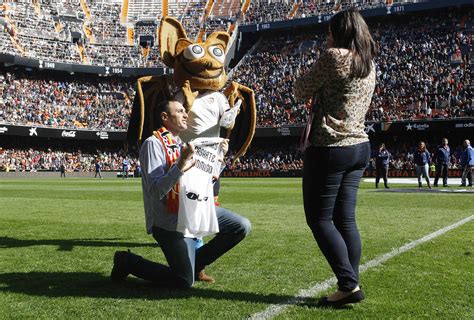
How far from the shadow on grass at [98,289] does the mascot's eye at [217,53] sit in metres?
3.06

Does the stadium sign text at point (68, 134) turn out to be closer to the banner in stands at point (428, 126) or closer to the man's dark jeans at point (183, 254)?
the banner in stands at point (428, 126)

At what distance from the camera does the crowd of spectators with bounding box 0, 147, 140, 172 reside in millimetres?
46500

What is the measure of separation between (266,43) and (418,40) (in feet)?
48.6

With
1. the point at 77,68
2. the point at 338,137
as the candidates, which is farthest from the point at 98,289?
the point at 77,68

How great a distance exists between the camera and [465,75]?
38.7 m

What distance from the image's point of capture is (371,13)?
4550 centimetres

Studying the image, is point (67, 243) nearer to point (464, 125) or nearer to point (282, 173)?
point (464, 125)

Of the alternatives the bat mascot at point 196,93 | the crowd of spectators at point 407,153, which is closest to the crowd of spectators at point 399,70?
the crowd of spectators at point 407,153

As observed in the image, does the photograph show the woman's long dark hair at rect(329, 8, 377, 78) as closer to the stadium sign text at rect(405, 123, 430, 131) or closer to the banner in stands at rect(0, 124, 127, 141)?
the stadium sign text at rect(405, 123, 430, 131)

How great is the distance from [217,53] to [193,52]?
1.17ft

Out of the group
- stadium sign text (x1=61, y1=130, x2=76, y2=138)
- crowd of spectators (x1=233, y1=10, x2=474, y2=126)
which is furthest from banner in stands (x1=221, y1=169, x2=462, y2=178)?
stadium sign text (x1=61, y1=130, x2=76, y2=138)

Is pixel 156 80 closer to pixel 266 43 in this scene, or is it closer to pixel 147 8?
pixel 266 43

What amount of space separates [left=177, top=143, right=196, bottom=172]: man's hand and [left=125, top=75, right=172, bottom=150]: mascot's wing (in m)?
2.98

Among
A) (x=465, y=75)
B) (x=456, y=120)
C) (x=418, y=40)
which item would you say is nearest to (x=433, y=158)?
(x=456, y=120)
